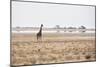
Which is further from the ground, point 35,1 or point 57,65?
point 35,1

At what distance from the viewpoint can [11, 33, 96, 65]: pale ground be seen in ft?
7.71

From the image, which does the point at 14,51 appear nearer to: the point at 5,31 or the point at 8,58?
the point at 8,58

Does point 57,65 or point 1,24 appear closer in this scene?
point 1,24

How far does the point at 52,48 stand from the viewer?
2.49 metres

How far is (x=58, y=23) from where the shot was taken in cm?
252

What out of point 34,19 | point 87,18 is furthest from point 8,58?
point 87,18

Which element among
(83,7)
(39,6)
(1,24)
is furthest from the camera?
(83,7)

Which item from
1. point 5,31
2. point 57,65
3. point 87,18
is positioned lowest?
point 57,65

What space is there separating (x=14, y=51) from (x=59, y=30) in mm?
598

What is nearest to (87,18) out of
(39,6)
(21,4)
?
(39,6)

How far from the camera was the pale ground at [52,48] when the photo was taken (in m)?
2.35

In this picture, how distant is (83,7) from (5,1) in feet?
3.22

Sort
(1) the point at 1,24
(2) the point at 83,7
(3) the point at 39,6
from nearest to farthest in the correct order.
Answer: (1) the point at 1,24, (3) the point at 39,6, (2) the point at 83,7

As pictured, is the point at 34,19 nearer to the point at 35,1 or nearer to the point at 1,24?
the point at 35,1
